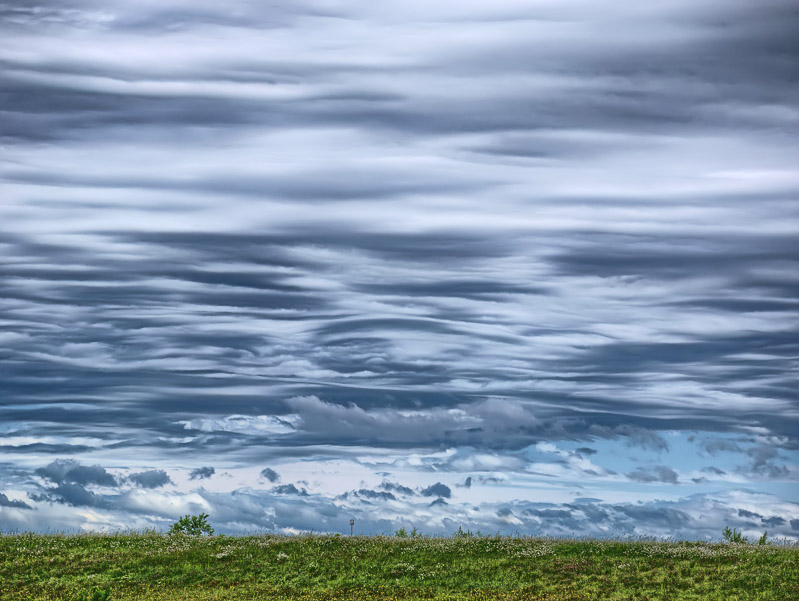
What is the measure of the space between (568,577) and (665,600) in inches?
205

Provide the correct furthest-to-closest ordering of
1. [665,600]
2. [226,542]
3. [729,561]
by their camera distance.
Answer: [226,542]
[729,561]
[665,600]

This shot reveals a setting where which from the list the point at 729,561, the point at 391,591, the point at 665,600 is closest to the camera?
the point at 665,600

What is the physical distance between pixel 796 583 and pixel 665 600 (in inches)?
255

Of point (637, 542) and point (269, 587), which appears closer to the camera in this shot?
point (269, 587)

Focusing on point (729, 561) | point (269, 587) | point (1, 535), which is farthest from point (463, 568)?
point (1, 535)

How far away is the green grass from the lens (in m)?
38.9

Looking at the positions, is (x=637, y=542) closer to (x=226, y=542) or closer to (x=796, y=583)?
(x=796, y=583)

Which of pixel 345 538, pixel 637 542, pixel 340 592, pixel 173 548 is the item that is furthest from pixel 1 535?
pixel 637 542

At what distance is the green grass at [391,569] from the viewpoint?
38938 millimetres

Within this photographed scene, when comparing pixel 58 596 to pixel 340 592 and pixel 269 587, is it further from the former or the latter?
pixel 340 592

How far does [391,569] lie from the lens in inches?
1695

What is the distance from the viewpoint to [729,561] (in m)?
42.9

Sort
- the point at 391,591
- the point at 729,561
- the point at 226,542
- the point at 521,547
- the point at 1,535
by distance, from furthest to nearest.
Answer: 1. the point at 1,535
2. the point at 226,542
3. the point at 521,547
4. the point at 729,561
5. the point at 391,591

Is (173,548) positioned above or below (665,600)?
below
